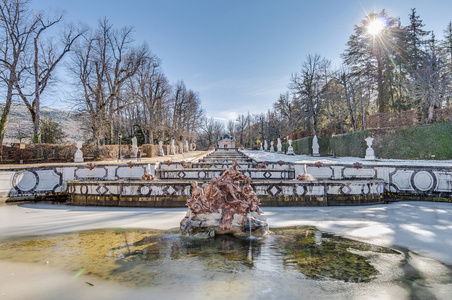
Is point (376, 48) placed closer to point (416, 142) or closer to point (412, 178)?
point (416, 142)

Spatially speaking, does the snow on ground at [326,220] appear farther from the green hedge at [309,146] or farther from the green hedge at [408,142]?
the green hedge at [309,146]

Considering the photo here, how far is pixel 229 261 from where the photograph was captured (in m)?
3.20

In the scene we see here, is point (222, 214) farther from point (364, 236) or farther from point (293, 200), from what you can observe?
point (293, 200)

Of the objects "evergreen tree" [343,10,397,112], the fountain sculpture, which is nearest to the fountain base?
the fountain sculpture

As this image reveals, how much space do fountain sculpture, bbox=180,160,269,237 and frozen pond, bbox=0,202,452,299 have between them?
0.29 m

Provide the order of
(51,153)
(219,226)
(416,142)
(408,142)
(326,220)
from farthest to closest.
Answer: (51,153), (408,142), (416,142), (326,220), (219,226)

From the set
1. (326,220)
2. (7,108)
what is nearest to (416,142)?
(326,220)

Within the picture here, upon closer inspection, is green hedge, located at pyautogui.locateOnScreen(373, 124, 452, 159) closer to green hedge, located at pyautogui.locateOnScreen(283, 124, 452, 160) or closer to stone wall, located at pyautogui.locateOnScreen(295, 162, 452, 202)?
green hedge, located at pyautogui.locateOnScreen(283, 124, 452, 160)

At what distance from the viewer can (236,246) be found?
381 cm

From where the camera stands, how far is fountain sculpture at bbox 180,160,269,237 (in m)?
4.33

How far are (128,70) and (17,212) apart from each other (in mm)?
26906

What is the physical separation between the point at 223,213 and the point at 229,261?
4.38 feet

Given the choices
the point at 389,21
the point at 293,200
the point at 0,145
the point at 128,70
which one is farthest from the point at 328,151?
the point at 0,145

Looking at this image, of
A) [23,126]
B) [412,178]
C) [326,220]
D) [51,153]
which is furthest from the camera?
[23,126]
